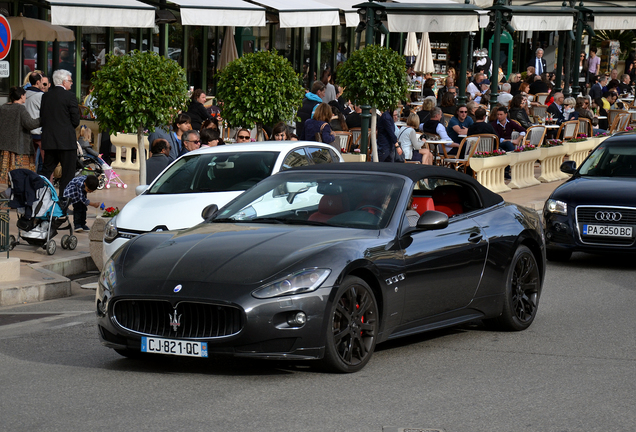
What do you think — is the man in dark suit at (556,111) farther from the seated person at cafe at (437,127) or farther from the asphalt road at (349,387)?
the asphalt road at (349,387)

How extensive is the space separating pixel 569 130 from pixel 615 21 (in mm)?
5825

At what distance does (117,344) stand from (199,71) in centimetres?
2401

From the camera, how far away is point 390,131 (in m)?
18.2

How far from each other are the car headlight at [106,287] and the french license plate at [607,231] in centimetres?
689

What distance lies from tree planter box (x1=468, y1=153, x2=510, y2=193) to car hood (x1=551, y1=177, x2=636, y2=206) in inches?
235

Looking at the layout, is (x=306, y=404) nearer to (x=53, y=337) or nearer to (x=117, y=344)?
(x=117, y=344)

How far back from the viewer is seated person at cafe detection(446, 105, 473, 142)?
814 inches

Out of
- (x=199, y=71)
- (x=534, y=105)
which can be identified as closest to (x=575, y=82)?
(x=534, y=105)

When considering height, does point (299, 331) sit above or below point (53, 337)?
above

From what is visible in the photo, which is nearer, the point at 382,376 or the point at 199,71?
the point at 382,376

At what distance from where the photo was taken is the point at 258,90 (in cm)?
1582

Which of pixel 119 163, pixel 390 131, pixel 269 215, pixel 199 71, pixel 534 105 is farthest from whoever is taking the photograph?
pixel 199 71

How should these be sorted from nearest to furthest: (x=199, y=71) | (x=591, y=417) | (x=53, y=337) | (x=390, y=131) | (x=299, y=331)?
1. (x=591, y=417)
2. (x=299, y=331)
3. (x=53, y=337)
4. (x=390, y=131)
5. (x=199, y=71)

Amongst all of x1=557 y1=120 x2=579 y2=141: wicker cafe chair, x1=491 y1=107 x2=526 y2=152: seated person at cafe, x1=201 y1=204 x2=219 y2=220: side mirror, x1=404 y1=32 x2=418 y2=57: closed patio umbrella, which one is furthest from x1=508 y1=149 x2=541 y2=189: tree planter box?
x1=404 y1=32 x2=418 y2=57: closed patio umbrella
